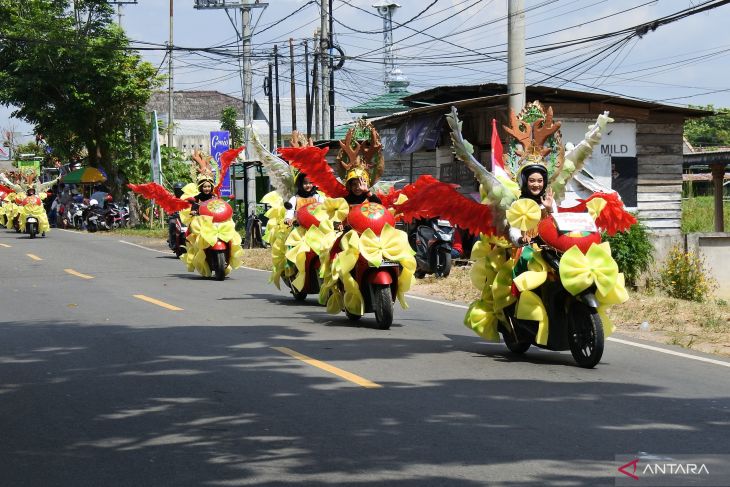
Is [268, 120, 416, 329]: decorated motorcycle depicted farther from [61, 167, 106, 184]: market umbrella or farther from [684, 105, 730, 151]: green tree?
[684, 105, 730, 151]: green tree

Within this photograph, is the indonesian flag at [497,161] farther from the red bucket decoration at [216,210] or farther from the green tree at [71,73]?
the green tree at [71,73]

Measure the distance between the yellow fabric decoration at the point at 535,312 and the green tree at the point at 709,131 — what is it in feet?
190

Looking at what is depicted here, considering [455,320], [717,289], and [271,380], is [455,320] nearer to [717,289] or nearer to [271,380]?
[271,380]

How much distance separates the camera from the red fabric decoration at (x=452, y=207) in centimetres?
1020

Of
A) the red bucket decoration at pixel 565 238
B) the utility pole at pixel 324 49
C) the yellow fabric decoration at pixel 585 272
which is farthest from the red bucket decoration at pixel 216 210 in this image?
the utility pole at pixel 324 49

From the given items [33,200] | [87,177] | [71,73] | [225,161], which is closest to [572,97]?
[225,161]

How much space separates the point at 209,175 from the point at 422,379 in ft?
37.9

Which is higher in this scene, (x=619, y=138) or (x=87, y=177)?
(x=619, y=138)

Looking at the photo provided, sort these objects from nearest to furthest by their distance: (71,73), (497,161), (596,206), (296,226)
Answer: (596,206) → (497,161) → (296,226) → (71,73)

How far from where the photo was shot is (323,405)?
7.70 meters

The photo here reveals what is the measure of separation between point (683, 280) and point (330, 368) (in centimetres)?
1036

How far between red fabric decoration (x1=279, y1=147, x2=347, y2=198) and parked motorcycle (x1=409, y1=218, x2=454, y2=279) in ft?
20.5

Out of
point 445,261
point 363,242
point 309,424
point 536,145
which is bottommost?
point 309,424

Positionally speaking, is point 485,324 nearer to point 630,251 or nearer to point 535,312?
point 535,312
